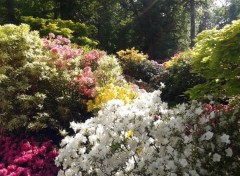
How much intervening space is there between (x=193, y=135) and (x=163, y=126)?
41cm

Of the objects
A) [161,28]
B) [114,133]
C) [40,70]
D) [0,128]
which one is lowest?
[161,28]

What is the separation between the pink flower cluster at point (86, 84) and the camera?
9.17 m

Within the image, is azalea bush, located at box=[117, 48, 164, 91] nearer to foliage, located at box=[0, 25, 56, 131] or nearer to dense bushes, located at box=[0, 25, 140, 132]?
dense bushes, located at box=[0, 25, 140, 132]

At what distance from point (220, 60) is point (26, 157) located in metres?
4.01

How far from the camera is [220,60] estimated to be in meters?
4.55

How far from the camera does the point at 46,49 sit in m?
10.2

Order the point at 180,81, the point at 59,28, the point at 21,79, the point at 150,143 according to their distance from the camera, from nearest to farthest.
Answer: the point at 150,143 < the point at 21,79 < the point at 180,81 < the point at 59,28

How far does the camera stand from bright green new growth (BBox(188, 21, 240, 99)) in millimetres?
4359

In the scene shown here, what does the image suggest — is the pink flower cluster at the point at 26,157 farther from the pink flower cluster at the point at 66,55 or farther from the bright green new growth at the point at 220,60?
the bright green new growth at the point at 220,60

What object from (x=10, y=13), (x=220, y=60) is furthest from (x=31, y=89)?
(x=10, y=13)

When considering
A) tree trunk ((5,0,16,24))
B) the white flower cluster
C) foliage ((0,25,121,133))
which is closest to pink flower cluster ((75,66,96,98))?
foliage ((0,25,121,133))

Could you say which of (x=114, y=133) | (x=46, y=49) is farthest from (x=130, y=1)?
(x=114, y=133)

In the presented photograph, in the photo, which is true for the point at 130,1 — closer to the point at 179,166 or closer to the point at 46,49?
the point at 46,49

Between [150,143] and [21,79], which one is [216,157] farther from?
[21,79]
